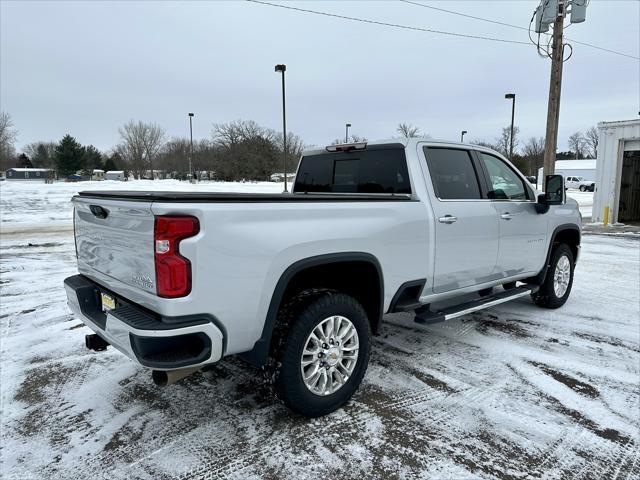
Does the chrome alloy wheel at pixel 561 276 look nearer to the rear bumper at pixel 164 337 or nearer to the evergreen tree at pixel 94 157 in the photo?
the rear bumper at pixel 164 337

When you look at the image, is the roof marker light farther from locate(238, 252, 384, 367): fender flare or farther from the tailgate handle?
the tailgate handle

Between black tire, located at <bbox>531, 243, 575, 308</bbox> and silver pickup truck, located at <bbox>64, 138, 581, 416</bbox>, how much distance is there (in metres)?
1.01

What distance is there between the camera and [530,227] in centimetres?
488

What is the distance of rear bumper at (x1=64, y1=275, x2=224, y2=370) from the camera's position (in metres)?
2.37

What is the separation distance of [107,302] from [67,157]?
8211cm

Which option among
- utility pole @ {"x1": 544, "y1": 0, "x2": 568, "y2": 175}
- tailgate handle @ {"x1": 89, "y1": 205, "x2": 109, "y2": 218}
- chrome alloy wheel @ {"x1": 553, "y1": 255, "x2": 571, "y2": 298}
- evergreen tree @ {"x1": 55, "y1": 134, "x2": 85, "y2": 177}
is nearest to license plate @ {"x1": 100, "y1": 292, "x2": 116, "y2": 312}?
tailgate handle @ {"x1": 89, "y1": 205, "x2": 109, "y2": 218}

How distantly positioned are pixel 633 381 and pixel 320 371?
8.89 feet

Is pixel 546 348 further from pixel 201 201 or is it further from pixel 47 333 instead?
pixel 47 333

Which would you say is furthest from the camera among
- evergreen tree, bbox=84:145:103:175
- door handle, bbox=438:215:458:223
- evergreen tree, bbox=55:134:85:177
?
evergreen tree, bbox=84:145:103:175

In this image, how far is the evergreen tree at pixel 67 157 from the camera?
240 feet

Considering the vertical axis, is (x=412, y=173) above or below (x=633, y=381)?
above

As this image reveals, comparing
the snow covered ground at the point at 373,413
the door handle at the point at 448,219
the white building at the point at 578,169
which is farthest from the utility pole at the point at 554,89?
the white building at the point at 578,169

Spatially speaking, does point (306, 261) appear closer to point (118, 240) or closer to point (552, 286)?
point (118, 240)

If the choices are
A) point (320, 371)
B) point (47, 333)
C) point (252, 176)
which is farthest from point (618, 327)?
point (252, 176)
